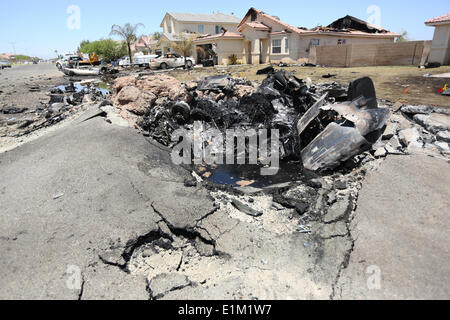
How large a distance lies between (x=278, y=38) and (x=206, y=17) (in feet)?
70.6

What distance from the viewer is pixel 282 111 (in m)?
6.67

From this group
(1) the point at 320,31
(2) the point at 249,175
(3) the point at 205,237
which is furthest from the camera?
(1) the point at 320,31

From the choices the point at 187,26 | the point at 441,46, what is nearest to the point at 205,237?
the point at 441,46

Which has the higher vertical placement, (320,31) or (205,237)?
(320,31)

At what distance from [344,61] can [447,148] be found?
52.3ft

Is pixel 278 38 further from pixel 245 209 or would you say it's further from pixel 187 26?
pixel 245 209

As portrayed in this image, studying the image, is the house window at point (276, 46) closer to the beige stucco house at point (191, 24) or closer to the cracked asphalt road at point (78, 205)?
the beige stucco house at point (191, 24)

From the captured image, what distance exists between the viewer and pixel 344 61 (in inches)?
742

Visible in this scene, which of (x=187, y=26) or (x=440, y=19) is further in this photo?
(x=187, y=26)

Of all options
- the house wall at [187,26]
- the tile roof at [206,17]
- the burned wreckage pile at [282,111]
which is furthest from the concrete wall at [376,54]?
the tile roof at [206,17]

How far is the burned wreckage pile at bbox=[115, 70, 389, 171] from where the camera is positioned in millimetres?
5141

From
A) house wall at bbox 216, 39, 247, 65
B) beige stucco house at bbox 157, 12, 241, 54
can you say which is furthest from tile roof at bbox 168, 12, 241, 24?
house wall at bbox 216, 39, 247, 65

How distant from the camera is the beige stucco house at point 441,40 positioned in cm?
1557
